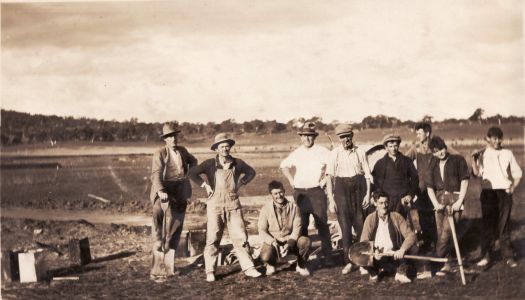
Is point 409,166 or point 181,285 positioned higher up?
point 409,166

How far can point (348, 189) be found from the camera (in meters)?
5.47

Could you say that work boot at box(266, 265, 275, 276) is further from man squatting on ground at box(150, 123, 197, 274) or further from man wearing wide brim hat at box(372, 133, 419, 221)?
man wearing wide brim hat at box(372, 133, 419, 221)

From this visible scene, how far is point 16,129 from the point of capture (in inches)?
251

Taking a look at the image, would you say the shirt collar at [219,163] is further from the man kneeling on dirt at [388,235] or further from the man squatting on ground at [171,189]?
the man kneeling on dirt at [388,235]

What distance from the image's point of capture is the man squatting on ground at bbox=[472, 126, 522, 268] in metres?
5.45

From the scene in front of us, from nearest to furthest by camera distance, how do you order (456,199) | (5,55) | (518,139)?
(456,199) < (518,139) < (5,55)

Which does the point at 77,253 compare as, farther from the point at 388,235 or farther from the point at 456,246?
the point at 456,246

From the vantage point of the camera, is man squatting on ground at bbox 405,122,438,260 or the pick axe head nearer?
the pick axe head

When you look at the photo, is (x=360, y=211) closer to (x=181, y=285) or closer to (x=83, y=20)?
(x=181, y=285)

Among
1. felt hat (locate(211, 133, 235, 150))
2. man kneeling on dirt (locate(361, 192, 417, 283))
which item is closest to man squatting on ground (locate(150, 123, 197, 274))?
felt hat (locate(211, 133, 235, 150))

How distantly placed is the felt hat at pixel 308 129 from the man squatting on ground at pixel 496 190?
5.80 ft

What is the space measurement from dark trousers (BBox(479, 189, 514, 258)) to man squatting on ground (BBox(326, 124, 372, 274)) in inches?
51.4

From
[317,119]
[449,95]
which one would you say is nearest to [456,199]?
[449,95]

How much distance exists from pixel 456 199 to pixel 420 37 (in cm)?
196
